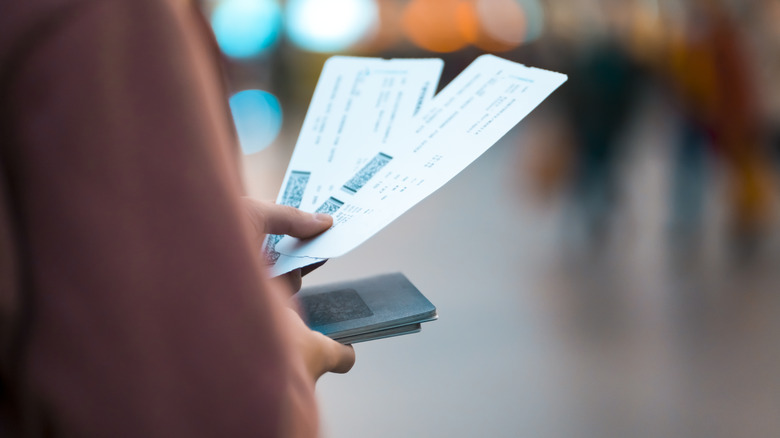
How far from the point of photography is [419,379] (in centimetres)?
247

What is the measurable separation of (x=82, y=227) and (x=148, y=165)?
0.18ft

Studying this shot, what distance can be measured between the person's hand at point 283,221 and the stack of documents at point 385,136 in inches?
0.7

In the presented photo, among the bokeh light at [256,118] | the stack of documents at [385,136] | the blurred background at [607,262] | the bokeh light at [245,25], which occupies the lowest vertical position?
the blurred background at [607,262]

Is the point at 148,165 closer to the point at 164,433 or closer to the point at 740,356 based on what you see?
the point at 164,433

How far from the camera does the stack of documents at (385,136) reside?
862mm

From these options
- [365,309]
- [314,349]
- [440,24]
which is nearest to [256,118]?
[440,24]

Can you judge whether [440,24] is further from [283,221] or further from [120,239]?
[120,239]

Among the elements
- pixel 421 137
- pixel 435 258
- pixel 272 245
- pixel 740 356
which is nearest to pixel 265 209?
pixel 272 245

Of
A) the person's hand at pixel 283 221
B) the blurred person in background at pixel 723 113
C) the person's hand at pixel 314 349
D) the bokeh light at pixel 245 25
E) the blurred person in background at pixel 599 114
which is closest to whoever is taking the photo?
the person's hand at pixel 314 349

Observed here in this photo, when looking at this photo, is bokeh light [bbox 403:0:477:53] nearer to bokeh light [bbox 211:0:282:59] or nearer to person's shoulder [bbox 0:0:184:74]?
bokeh light [bbox 211:0:282:59]

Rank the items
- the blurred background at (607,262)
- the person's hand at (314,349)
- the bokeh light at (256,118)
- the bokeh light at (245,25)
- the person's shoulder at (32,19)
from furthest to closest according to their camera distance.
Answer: the bokeh light at (245,25) < the bokeh light at (256,118) < the blurred background at (607,262) < the person's hand at (314,349) < the person's shoulder at (32,19)

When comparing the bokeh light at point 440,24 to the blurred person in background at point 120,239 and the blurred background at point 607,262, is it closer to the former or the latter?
the blurred background at point 607,262

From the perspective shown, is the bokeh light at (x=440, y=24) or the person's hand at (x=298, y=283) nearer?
the person's hand at (x=298, y=283)

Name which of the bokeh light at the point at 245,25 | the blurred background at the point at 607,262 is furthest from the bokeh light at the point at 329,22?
the blurred background at the point at 607,262
